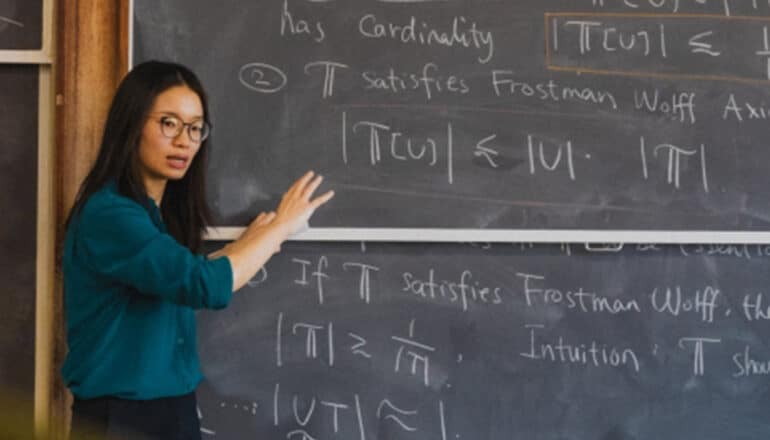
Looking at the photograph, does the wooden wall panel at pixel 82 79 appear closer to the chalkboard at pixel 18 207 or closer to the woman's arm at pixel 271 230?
the chalkboard at pixel 18 207

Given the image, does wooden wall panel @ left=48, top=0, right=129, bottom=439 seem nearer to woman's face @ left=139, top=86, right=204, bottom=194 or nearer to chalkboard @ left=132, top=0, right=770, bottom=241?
chalkboard @ left=132, top=0, right=770, bottom=241

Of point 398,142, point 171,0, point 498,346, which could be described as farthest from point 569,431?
point 171,0

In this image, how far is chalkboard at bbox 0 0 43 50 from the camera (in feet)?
7.63

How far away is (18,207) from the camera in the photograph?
2350 mm

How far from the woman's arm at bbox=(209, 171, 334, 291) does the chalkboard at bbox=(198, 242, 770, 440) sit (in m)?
0.15

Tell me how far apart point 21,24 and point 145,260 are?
1.04 meters

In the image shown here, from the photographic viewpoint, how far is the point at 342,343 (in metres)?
2.28

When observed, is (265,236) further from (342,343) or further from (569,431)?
(569,431)

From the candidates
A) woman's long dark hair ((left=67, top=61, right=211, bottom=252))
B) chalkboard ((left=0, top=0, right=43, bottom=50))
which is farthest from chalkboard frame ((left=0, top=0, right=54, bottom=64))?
woman's long dark hair ((left=67, top=61, right=211, bottom=252))

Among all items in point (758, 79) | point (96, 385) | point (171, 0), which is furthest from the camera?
point (758, 79)

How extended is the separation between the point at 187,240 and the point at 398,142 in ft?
1.94

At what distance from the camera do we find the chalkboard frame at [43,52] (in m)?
2.31

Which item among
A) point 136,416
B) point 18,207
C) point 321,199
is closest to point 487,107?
point 321,199

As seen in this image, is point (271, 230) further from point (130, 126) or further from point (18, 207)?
point (18, 207)
